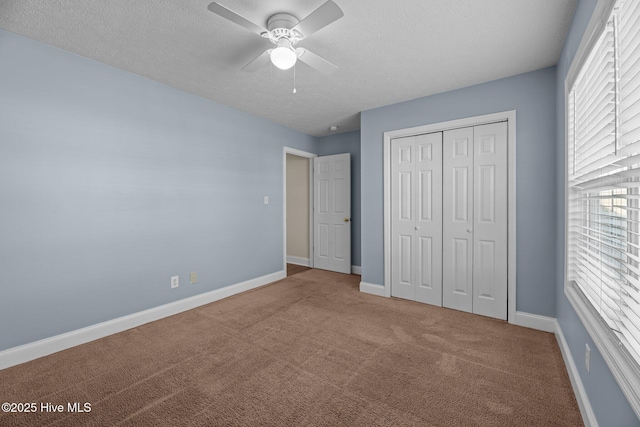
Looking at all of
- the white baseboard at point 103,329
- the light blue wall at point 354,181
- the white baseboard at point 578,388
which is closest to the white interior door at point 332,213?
the light blue wall at point 354,181

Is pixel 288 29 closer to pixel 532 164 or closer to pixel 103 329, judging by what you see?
pixel 532 164

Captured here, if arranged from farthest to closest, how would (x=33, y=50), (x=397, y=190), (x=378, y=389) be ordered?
(x=397, y=190) < (x=33, y=50) < (x=378, y=389)

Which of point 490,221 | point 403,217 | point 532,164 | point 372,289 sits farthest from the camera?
point 372,289

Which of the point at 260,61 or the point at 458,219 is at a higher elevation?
the point at 260,61

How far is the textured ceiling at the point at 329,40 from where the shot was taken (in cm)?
185

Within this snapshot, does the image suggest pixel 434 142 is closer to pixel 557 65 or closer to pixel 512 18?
pixel 557 65

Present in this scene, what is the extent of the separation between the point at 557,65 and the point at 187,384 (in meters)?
4.01

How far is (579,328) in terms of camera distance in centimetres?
173

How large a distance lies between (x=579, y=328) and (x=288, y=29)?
106 inches

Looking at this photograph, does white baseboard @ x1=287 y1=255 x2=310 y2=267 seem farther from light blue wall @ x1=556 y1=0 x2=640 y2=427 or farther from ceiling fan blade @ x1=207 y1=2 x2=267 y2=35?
ceiling fan blade @ x1=207 y1=2 x2=267 y2=35

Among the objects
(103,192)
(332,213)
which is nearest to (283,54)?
(103,192)

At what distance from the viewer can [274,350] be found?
234cm

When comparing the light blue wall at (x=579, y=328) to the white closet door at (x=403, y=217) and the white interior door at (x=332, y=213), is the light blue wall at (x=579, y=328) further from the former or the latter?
the white interior door at (x=332, y=213)

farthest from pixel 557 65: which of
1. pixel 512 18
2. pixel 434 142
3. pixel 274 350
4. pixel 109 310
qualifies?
pixel 109 310
